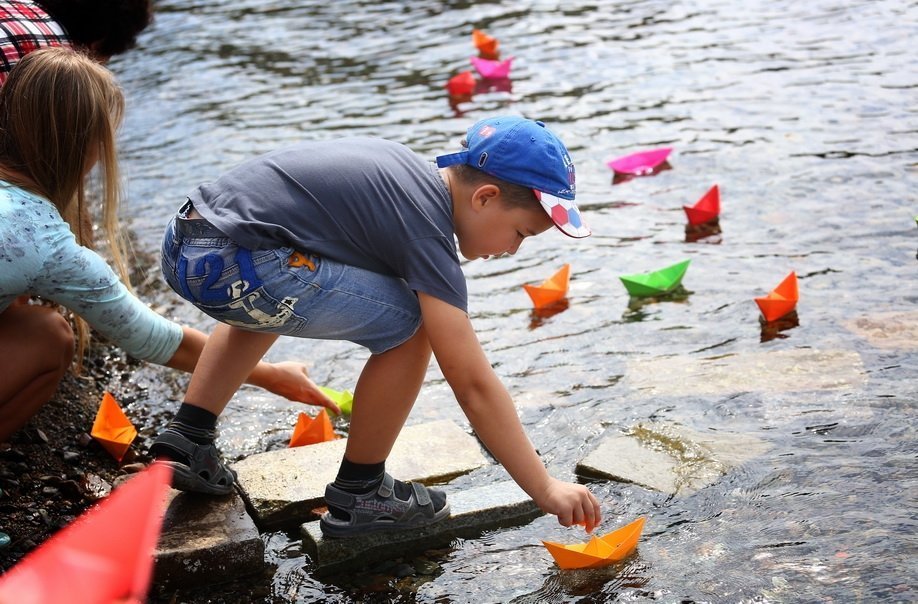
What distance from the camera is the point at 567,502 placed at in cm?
264

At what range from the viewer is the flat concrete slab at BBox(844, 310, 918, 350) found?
3.77 m

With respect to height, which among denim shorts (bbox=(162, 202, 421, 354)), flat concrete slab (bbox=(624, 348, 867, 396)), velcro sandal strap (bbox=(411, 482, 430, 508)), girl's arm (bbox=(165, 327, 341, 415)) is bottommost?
flat concrete slab (bbox=(624, 348, 867, 396))

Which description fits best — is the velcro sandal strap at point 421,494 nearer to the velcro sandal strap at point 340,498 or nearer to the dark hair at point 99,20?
the velcro sandal strap at point 340,498

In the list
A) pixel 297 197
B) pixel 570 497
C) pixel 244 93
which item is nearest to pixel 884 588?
pixel 570 497

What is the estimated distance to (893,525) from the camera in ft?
8.97

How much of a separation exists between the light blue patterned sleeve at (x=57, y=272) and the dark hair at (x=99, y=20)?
129 cm

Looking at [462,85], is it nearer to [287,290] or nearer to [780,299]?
[780,299]

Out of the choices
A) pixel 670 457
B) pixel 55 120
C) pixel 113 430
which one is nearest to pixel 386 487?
pixel 670 457

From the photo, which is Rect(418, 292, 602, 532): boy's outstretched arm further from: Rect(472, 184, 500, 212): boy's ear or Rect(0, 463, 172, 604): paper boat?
Rect(0, 463, 172, 604): paper boat

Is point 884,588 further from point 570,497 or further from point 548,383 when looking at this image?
point 548,383

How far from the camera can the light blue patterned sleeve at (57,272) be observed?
107 inches

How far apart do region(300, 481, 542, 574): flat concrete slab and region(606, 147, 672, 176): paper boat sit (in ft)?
10.3

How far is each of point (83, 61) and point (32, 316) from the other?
0.77 metres

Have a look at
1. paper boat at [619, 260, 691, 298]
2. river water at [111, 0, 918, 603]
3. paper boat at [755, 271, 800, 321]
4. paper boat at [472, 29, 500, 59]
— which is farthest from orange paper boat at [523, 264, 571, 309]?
paper boat at [472, 29, 500, 59]
